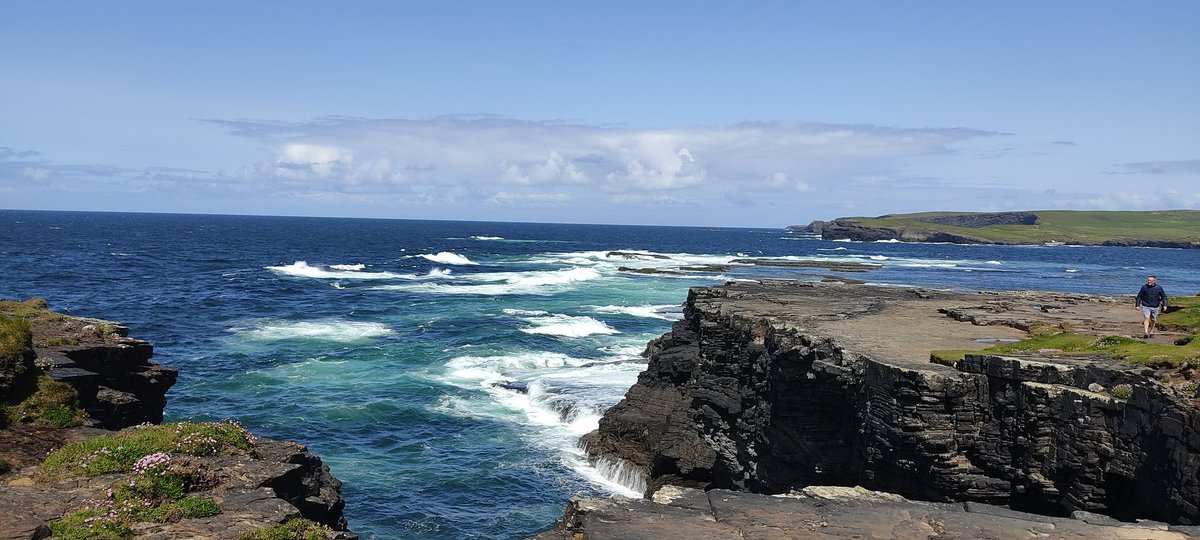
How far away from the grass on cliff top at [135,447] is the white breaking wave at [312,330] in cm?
3353

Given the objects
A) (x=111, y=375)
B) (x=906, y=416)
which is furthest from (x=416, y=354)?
(x=906, y=416)

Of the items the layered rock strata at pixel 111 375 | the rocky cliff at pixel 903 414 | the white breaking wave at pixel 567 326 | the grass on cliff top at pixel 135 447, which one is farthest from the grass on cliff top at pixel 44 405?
the white breaking wave at pixel 567 326

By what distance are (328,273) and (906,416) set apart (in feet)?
263

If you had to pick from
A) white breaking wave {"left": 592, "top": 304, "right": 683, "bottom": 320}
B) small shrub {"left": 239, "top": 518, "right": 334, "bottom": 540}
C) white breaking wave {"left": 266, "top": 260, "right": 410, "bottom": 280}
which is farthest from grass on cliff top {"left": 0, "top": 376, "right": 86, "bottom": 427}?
white breaking wave {"left": 266, "top": 260, "right": 410, "bottom": 280}

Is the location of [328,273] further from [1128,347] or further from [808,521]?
[808,521]

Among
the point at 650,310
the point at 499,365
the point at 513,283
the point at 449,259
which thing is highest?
the point at 449,259

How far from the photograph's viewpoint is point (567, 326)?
50625 mm

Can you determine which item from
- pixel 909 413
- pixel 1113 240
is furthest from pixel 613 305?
pixel 1113 240

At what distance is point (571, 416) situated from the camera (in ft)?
103

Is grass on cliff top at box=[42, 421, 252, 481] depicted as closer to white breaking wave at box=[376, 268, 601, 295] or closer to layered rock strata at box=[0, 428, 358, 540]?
layered rock strata at box=[0, 428, 358, 540]

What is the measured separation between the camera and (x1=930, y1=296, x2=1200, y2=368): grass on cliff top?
49.7 ft

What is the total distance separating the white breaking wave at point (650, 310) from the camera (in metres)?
56.5

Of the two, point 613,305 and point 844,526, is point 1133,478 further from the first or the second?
point 613,305

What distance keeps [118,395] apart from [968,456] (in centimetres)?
1847
